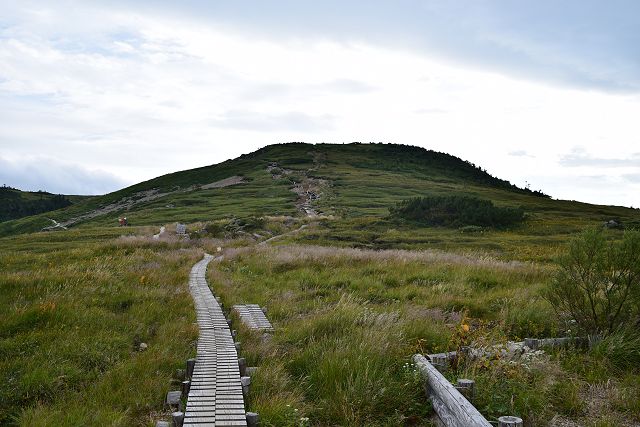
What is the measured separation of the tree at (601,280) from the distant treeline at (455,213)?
1729 inches

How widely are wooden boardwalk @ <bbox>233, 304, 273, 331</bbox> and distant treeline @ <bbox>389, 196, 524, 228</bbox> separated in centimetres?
4390

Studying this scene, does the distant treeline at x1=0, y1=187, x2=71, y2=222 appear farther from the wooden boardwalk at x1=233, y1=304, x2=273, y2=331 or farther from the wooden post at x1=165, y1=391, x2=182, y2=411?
the wooden post at x1=165, y1=391, x2=182, y2=411

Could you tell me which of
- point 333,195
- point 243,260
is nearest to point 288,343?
point 243,260

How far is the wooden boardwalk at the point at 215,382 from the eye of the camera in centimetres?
637

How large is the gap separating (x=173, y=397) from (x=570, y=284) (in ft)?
27.0

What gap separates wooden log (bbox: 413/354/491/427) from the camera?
545 centimetres

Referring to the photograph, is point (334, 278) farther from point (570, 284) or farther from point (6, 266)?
point (6, 266)

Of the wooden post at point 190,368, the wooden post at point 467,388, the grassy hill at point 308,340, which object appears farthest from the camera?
the wooden post at point 190,368

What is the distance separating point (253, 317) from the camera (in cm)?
1184

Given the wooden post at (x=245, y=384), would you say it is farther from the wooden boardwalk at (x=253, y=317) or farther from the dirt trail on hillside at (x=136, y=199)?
the dirt trail on hillside at (x=136, y=199)

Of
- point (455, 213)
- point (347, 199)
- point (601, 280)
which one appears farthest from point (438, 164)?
point (601, 280)

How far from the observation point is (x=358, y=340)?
27.0 ft

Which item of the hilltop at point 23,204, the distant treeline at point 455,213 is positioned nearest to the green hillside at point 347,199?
the distant treeline at point 455,213

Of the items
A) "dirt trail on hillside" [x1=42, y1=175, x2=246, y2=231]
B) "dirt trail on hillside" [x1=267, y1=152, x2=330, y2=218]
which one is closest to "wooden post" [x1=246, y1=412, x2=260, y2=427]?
"dirt trail on hillside" [x1=267, y1=152, x2=330, y2=218]
